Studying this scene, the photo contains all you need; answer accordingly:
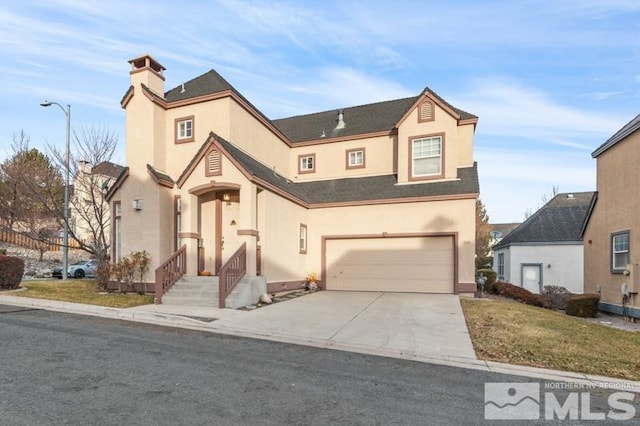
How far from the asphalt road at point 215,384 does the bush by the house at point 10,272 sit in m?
6.63

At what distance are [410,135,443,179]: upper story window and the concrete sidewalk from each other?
591 centimetres

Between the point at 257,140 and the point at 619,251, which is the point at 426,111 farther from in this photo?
the point at 619,251

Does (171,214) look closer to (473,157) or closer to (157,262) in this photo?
(157,262)

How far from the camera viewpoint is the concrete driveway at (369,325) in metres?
7.30

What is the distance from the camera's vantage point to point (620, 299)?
13.4 m

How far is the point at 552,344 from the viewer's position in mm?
7488

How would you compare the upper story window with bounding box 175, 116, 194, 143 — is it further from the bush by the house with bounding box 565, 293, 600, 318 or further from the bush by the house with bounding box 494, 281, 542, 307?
the bush by the house with bounding box 565, 293, 600, 318

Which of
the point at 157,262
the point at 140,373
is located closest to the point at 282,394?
the point at 140,373

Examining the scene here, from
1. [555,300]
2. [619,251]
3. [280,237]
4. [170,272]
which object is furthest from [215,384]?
[555,300]

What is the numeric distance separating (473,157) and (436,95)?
324 cm

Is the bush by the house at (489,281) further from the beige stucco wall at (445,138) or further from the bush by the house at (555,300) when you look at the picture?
the beige stucco wall at (445,138)

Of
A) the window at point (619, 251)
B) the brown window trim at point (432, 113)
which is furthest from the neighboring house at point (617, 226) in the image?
the brown window trim at point (432, 113)

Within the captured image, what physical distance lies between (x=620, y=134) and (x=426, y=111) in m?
7.08

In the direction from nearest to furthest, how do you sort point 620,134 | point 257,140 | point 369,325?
point 369,325 < point 620,134 < point 257,140
